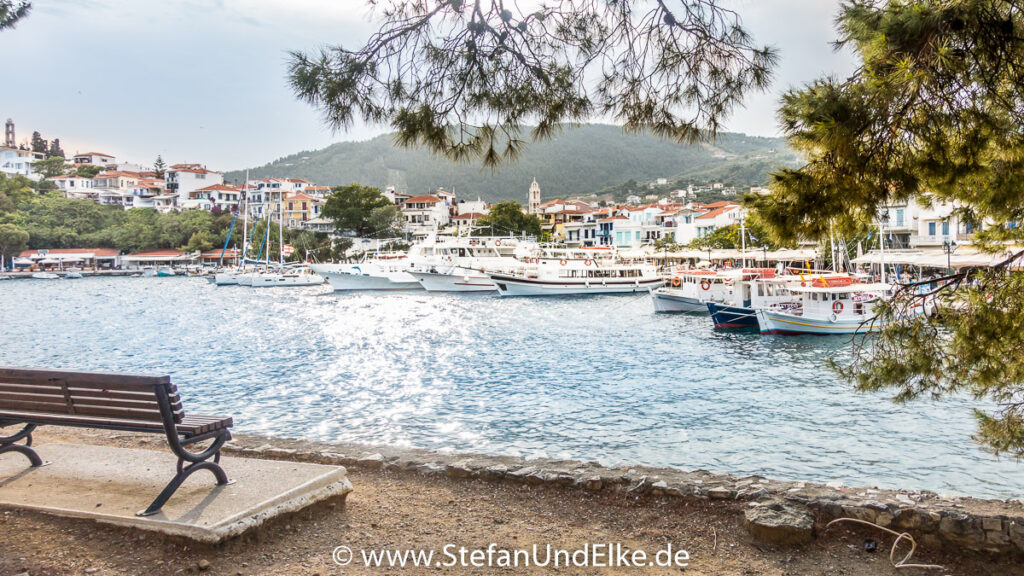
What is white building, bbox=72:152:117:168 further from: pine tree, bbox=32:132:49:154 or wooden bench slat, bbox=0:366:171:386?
wooden bench slat, bbox=0:366:171:386

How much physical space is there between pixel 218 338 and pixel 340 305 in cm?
1499

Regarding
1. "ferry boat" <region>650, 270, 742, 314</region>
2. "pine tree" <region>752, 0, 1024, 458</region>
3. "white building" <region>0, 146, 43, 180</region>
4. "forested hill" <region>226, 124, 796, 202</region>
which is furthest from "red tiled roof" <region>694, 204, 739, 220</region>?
"white building" <region>0, 146, 43, 180</region>

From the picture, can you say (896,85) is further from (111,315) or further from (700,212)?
(700,212)

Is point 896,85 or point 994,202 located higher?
point 896,85

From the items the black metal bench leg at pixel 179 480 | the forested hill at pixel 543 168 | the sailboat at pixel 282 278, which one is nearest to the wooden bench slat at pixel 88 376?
the black metal bench leg at pixel 179 480

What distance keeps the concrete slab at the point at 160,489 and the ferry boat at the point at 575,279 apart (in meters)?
38.5

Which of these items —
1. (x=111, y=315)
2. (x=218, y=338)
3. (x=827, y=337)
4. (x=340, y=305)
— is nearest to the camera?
(x=827, y=337)

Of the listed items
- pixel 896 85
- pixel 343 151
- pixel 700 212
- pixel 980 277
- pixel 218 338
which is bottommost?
pixel 218 338

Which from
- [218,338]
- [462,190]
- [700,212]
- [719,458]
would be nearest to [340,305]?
[218,338]

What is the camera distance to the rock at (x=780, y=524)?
3.34 meters

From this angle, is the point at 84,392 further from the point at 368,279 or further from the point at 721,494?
the point at 368,279

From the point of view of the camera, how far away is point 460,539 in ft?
11.3

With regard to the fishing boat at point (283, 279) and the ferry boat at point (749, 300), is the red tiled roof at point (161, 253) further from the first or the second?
the ferry boat at point (749, 300)

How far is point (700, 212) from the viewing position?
63969mm
